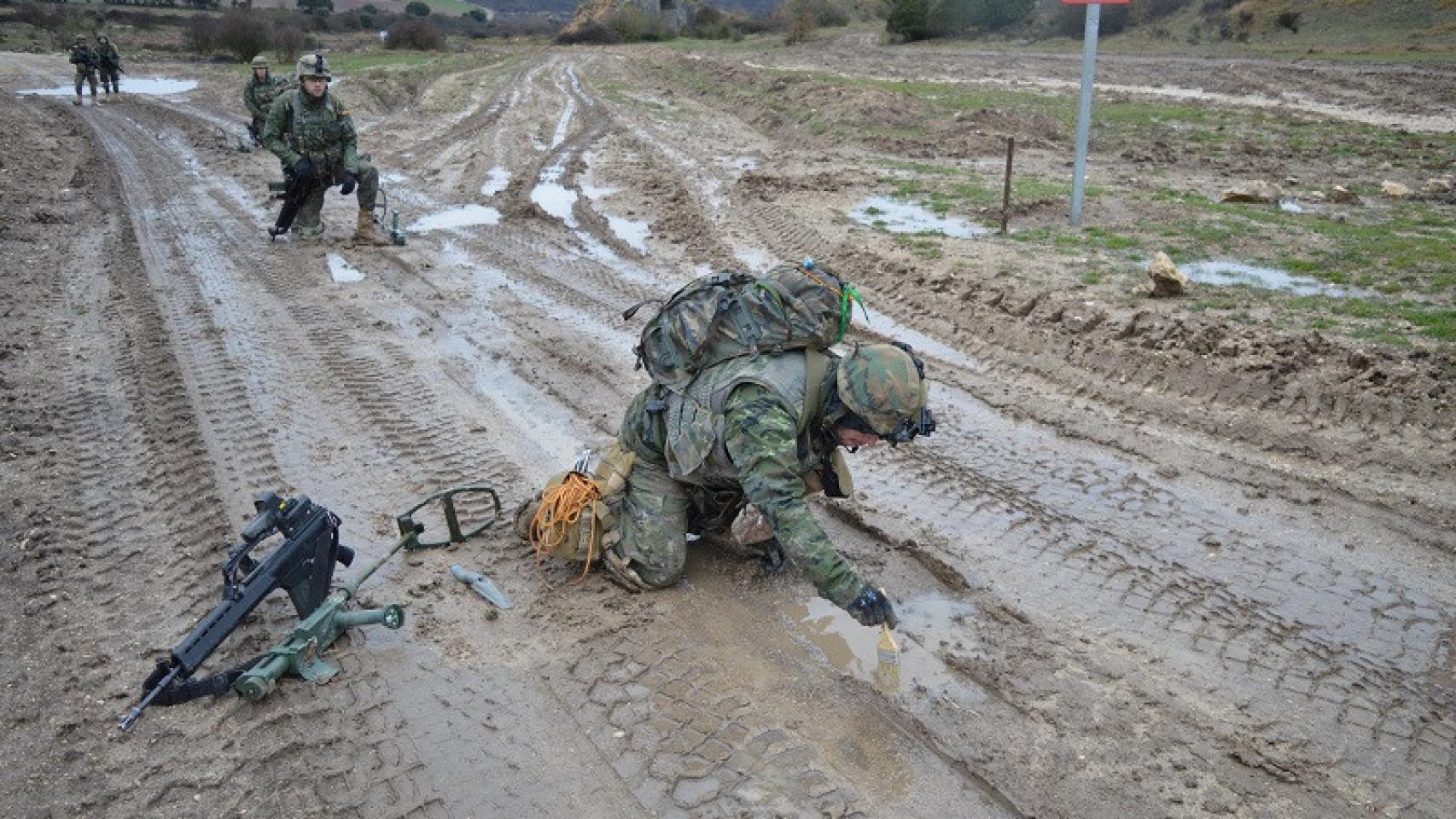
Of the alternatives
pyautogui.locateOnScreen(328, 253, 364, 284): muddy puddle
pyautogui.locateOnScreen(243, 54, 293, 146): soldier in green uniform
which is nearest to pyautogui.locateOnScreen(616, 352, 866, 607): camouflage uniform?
pyautogui.locateOnScreen(328, 253, 364, 284): muddy puddle

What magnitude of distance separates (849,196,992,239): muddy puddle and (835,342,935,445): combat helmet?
6710mm

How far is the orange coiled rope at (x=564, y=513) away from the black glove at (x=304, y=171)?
754 cm

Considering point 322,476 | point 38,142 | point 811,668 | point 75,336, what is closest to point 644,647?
point 811,668

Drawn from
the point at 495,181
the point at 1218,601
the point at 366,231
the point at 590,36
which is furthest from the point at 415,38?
the point at 1218,601

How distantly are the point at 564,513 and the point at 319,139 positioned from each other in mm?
8089

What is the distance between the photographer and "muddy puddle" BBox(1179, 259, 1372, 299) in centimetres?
837

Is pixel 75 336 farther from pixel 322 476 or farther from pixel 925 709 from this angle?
pixel 925 709

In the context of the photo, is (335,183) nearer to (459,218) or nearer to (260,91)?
(459,218)

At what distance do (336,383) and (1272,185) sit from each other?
11.0m

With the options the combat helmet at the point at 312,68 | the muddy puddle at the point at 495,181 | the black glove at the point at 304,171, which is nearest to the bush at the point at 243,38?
the muddy puddle at the point at 495,181

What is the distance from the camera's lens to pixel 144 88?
1109 inches

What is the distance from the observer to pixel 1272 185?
12.2 m

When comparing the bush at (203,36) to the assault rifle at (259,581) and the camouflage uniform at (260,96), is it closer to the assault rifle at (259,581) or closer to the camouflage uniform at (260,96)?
the camouflage uniform at (260,96)

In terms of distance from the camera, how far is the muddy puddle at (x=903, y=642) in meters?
4.21
